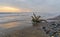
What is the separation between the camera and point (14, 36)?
11977 millimetres

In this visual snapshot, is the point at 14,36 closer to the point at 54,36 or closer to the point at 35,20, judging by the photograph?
the point at 54,36

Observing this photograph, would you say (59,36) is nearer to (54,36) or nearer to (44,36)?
(54,36)

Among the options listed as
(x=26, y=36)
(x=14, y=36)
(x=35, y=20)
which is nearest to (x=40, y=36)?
(x=26, y=36)

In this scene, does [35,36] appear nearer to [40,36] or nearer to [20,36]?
[40,36]

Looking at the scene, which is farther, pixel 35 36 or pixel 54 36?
pixel 35 36

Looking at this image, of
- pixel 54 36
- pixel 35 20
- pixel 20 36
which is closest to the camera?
pixel 54 36

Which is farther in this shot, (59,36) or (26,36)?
(26,36)

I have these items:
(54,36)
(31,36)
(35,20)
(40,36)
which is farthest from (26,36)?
(35,20)

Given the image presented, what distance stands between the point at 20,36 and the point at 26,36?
0.59 m

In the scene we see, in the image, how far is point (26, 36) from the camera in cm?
1230

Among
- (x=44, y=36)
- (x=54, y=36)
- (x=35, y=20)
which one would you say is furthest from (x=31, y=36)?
(x=35, y=20)

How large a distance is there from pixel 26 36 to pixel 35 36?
85 centimetres

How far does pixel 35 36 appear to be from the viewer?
12.3m

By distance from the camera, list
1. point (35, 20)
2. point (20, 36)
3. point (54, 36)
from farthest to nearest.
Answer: point (35, 20) → point (20, 36) → point (54, 36)
